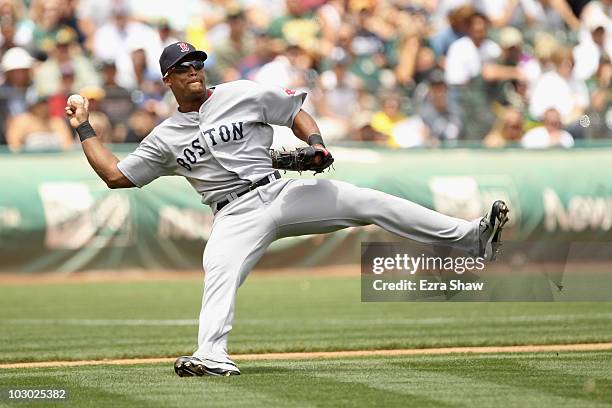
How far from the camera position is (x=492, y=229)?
7547 mm

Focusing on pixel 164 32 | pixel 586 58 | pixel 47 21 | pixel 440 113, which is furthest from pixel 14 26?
pixel 586 58

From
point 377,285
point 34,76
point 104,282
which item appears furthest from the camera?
point 34,76

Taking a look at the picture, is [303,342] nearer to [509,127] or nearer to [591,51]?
[509,127]

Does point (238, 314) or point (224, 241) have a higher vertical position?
point (224, 241)

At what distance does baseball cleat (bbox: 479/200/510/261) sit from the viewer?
7.48 meters

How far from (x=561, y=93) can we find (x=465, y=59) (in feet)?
4.93

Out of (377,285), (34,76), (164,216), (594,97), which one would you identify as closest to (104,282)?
(164,216)

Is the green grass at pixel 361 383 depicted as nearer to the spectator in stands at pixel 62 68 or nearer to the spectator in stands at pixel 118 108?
the spectator in stands at pixel 118 108

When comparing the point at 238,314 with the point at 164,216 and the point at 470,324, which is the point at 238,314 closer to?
the point at 470,324

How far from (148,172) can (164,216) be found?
859cm

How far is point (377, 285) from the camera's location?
10828mm

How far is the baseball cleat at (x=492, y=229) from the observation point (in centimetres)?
748

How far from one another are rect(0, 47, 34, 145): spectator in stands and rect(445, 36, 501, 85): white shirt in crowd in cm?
609

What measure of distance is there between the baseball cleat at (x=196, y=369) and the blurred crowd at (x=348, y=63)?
937 cm
